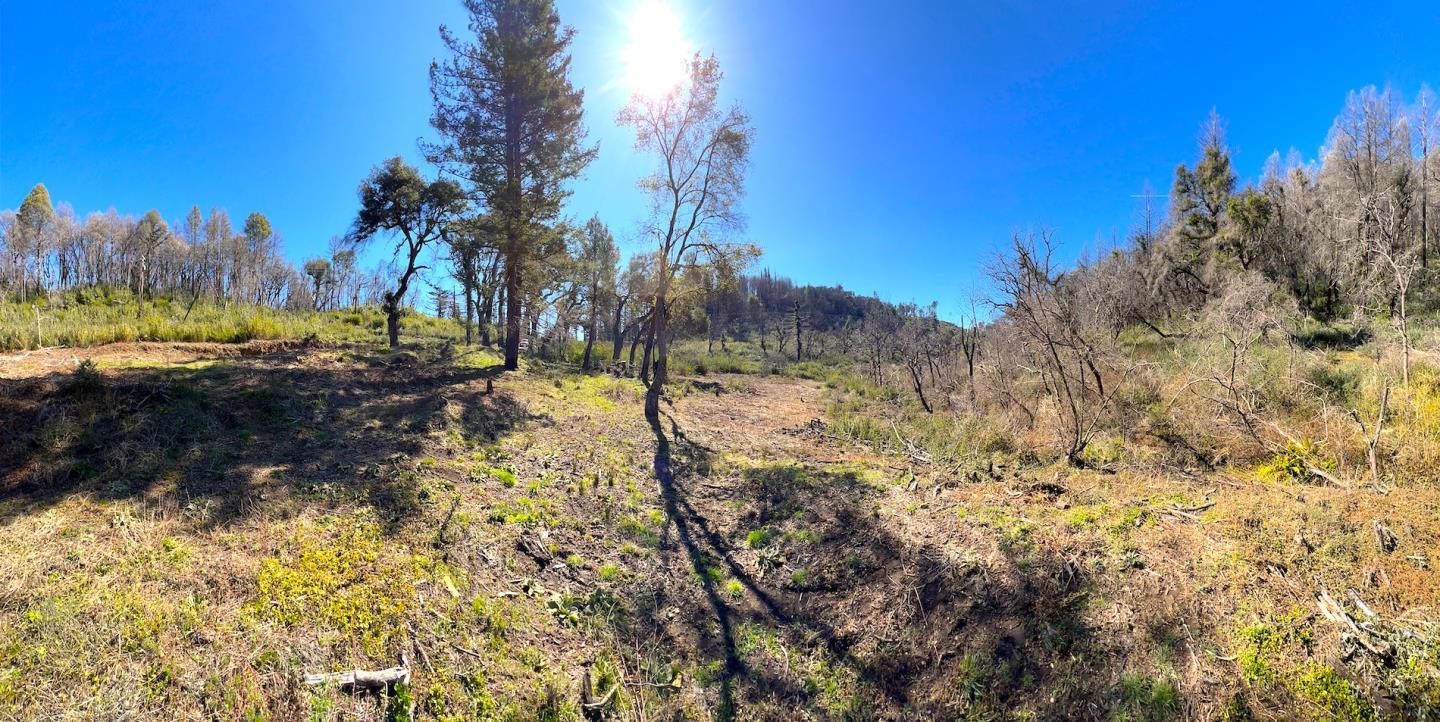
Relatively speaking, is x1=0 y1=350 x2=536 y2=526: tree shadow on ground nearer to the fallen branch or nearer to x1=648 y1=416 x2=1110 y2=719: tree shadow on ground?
the fallen branch

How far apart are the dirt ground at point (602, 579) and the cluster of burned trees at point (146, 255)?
1395 inches

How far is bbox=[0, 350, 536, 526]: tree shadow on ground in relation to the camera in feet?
14.4

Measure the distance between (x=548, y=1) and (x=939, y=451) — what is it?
1620 centimetres

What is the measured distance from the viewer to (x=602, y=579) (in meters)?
5.54

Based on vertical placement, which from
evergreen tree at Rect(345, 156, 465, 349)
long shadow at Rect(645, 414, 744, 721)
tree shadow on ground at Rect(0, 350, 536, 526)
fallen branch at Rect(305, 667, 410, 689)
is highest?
evergreen tree at Rect(345, 156, 465, 349)

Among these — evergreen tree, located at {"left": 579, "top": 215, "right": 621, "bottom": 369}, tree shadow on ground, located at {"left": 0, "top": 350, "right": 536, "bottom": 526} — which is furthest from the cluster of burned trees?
tree shadow on ground, located at {"left": 0, "top": 350, "right": 536, "bottom": 526}

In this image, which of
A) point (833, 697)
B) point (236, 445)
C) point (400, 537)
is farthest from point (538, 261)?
point (833, 697)

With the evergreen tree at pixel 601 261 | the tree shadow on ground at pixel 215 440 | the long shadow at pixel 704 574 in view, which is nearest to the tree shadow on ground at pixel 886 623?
the long shadow at pixel 704 574

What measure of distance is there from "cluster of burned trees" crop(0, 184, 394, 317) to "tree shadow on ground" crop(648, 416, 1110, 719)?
128 ft

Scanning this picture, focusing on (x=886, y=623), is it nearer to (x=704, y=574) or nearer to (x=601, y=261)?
(x=704, y=574)

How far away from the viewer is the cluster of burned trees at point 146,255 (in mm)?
32406

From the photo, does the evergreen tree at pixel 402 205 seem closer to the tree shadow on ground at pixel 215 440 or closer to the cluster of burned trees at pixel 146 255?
the tree shadow on ground at pixel 215 440

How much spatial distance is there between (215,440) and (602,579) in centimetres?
469

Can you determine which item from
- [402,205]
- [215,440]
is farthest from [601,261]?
[215,440]
